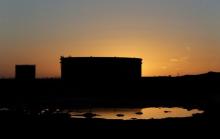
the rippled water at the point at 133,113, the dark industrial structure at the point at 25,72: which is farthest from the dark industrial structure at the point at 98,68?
the rippled water at the point at 133,113

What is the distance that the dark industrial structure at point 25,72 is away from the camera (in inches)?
2265

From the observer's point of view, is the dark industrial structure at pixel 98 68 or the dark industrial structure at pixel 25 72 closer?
the dark industrial structure at pixel 25 72

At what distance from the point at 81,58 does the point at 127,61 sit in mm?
7033

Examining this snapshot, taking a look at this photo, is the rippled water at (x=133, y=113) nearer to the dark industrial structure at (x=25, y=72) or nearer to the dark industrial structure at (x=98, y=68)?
the dark industrial structure at (x=98, y=68)

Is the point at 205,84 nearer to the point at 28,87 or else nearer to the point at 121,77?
the point at 121,77

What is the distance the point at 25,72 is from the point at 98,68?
35.7 feet

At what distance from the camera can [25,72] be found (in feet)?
191

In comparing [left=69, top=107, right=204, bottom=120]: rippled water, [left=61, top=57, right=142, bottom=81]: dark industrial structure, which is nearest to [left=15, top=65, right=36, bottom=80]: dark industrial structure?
[left=61, top=57, right=142, bottom=81]: dark industrial structure

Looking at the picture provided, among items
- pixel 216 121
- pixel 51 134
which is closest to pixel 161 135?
pixel 216 121

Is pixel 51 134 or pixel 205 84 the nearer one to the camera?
pixel 51 134

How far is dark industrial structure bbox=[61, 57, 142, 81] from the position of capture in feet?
190

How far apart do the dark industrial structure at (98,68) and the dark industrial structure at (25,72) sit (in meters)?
4.51

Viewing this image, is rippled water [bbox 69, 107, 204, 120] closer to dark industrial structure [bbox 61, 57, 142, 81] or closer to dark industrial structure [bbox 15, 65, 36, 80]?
dark industrial structure [bbox 61, 57, 142, 81]

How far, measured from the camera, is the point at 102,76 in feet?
191
